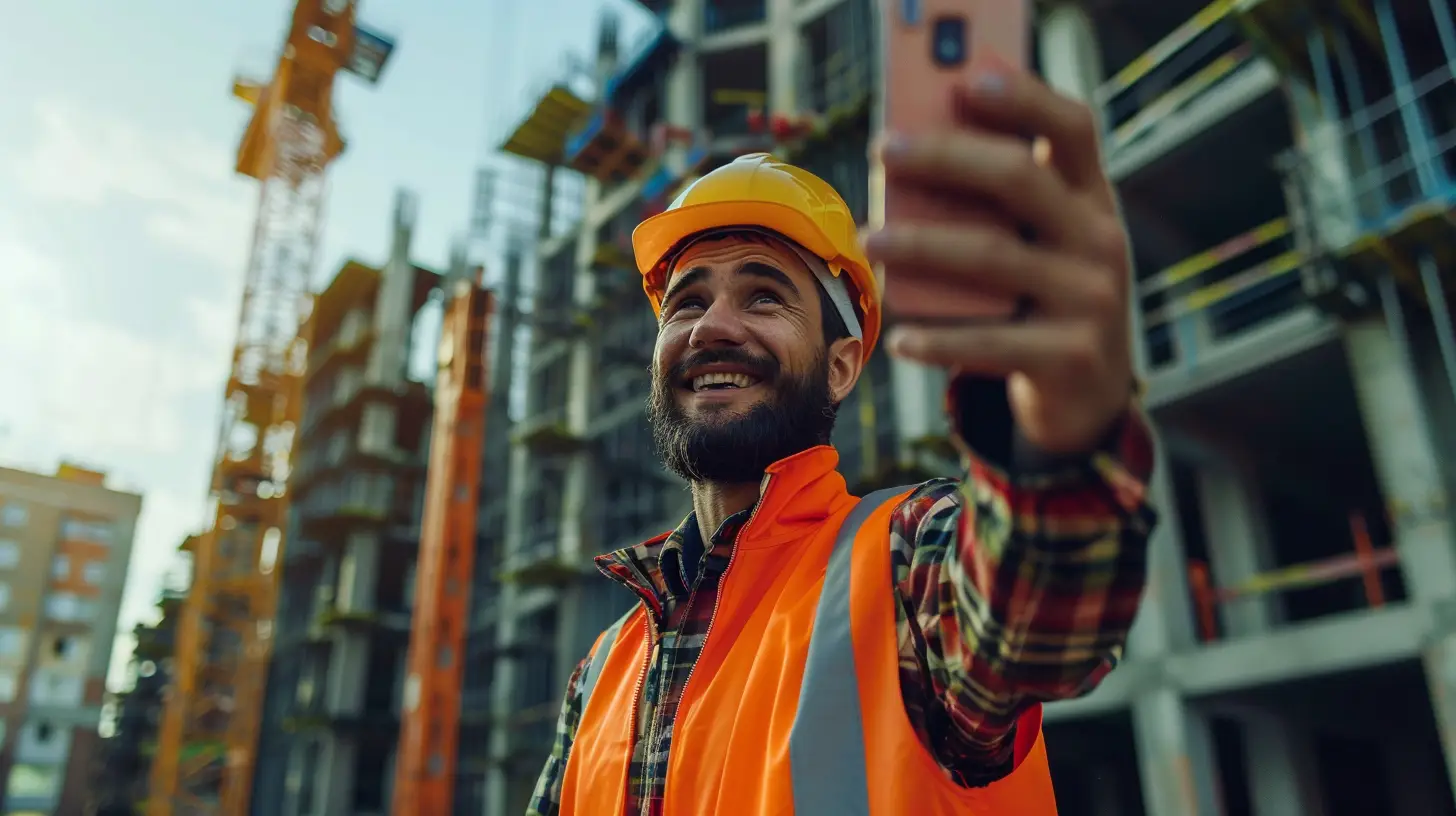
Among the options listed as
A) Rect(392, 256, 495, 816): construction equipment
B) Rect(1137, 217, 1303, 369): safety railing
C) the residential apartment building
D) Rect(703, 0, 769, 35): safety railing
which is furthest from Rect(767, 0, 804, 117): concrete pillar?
the residential apartment building

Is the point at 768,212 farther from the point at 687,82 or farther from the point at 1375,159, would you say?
the point at 687,82

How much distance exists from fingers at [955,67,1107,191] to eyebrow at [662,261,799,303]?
3.90 ft

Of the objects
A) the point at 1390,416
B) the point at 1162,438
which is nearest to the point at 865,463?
the point at 1162,438

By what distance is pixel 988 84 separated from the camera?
75 centimetres

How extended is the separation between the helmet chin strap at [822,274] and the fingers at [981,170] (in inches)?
49.3

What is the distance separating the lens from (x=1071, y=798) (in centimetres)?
1841

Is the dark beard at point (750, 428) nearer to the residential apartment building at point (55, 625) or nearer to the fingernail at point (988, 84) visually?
the fingernail at point (988, 84)

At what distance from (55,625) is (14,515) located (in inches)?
275

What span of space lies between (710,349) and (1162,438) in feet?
42.3

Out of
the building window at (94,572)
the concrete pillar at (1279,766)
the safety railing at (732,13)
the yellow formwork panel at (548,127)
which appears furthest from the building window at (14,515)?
the concrete pillar at (1279,766)

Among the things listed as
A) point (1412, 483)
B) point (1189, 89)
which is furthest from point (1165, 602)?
point (1189, 89)

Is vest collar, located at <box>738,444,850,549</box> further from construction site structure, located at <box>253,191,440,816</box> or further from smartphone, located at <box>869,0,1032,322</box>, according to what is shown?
construction site structure, located at <box>253,191,440,816</box>

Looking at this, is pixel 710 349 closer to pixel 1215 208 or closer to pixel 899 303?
pixel 899 303

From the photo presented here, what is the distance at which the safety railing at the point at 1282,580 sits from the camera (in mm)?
10711
